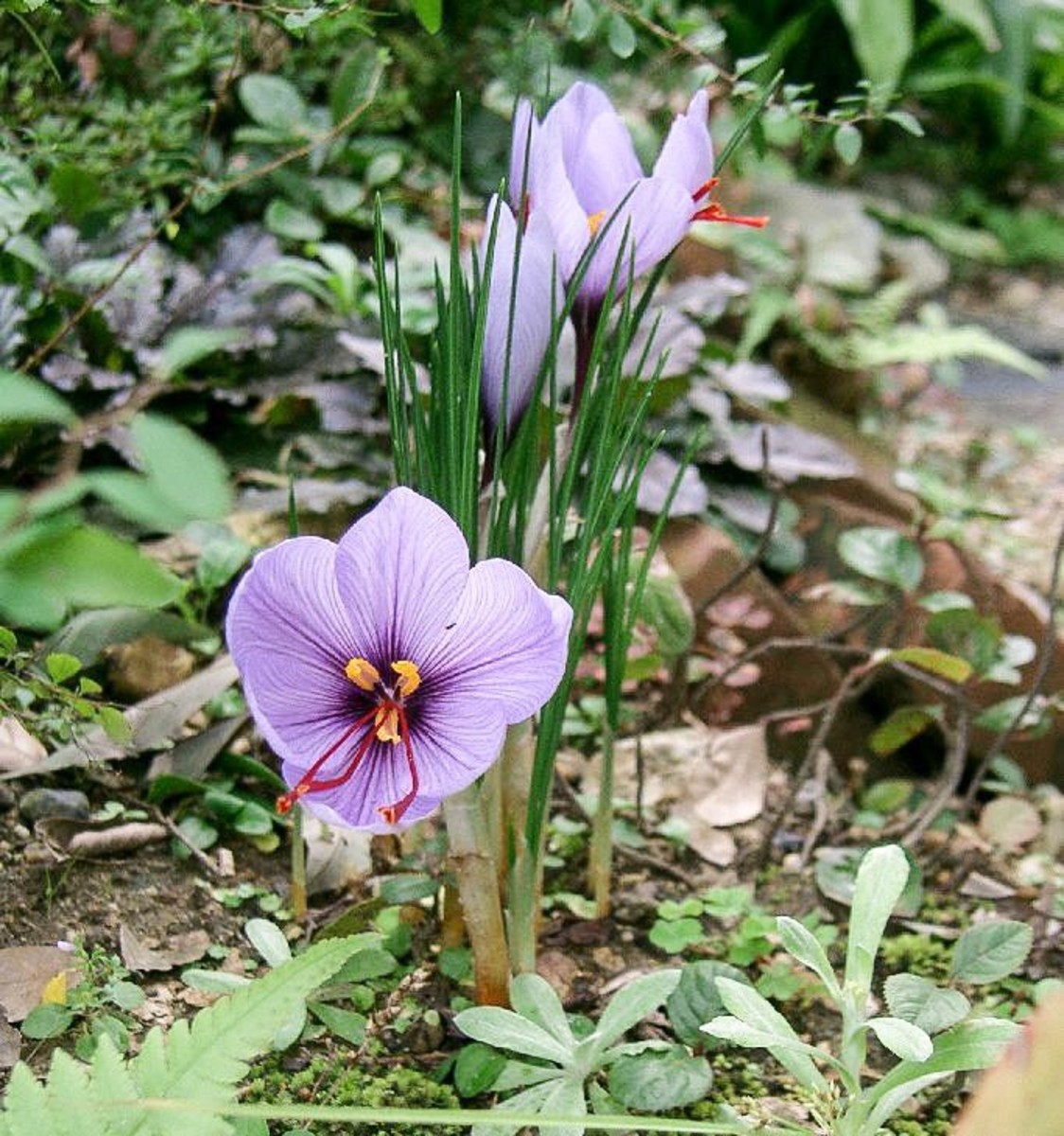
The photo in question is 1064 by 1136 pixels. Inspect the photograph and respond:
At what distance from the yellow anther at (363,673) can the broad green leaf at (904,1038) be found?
42cm

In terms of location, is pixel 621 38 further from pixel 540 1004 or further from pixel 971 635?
pixel 540 1004

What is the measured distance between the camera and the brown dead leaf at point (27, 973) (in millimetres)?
1116

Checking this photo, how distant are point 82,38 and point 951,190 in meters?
3.35

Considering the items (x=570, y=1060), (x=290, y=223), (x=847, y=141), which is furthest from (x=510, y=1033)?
(x=290, y=223)

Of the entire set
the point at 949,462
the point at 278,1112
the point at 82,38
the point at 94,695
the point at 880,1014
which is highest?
the point at 82,38

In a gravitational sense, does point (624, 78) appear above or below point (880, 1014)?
above

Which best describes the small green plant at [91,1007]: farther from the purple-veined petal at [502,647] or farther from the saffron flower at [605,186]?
the saffron flower at [605,186]

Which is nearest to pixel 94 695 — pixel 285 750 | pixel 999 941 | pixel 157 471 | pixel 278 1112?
pixel 285 750

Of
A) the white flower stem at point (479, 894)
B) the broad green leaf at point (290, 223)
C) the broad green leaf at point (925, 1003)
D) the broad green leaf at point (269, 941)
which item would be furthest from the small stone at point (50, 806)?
the broad green leaf at point (290, 223)

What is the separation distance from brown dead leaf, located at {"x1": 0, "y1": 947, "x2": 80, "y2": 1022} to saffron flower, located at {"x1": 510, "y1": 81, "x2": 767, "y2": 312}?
685mm

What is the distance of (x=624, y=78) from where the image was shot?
10.8ft

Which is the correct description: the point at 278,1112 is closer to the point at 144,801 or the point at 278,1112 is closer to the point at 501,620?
the point at 501,620

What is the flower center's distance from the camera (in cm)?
92

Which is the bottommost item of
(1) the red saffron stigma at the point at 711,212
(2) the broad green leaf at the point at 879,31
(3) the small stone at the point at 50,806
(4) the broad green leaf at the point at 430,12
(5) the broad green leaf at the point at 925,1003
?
(3) the small stone at the point at 50,806
